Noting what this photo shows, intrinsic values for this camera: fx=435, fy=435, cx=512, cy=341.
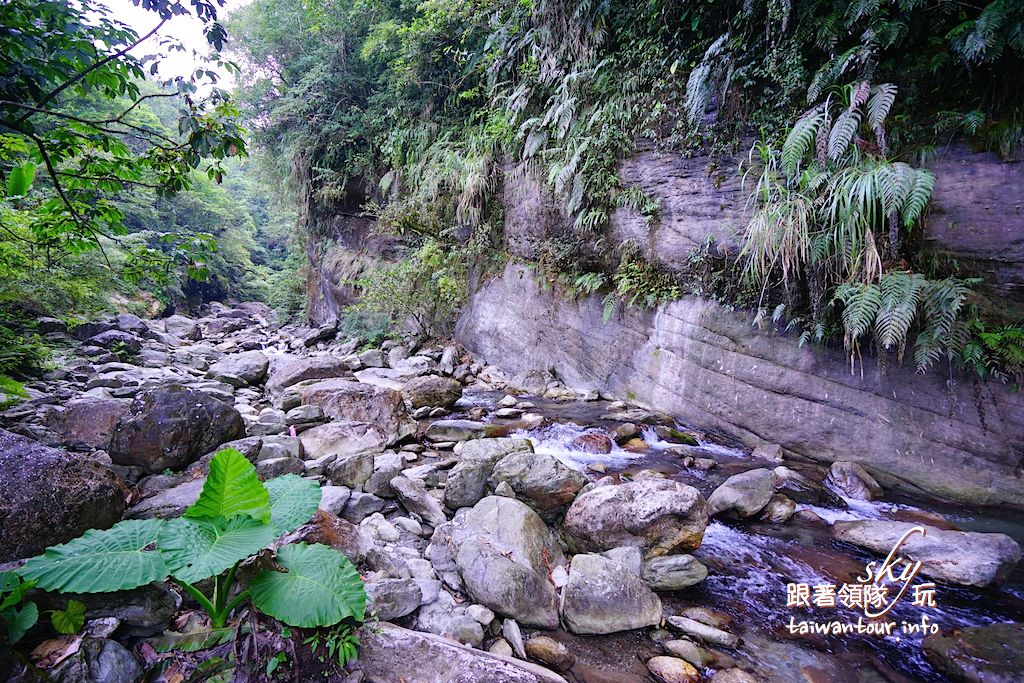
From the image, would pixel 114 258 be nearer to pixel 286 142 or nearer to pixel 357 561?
pixel 286 142

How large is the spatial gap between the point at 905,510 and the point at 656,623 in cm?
293

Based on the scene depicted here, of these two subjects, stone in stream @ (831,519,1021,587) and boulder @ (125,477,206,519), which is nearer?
boulder @ (125,477,206,519)

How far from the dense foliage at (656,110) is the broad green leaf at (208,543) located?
4764mm

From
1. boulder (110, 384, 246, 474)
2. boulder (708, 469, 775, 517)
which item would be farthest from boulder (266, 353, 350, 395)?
boulder (708, 469, 775, 517)

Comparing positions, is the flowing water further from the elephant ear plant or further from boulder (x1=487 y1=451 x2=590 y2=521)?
the elephant ear plant

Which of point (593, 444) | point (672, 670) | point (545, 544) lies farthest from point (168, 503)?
point (593, 444)

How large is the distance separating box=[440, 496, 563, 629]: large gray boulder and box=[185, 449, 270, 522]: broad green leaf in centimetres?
134

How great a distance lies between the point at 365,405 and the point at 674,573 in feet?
12.8

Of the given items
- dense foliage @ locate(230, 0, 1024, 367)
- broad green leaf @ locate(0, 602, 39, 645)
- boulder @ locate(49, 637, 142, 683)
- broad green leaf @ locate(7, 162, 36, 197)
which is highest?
dense foliage @ locate(230, 0, 1024, 367)

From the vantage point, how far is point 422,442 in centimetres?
513

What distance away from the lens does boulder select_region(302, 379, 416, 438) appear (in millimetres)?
5250

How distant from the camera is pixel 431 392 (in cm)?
688

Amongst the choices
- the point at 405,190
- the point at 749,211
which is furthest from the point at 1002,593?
the point at 405,190

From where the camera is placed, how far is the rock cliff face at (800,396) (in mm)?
3799
